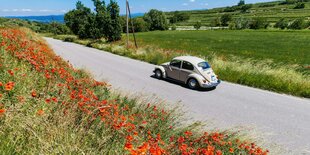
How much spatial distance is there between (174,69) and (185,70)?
0.79 metres

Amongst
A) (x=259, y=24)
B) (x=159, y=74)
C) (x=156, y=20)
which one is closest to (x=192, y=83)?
(x=159, y=74)

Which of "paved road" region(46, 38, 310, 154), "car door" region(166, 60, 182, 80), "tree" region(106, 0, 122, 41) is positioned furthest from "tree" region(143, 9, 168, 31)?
"car door" region(166, 60, 182, 80)

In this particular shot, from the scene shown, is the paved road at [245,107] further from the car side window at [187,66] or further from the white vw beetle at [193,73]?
the car side window at [187,66]

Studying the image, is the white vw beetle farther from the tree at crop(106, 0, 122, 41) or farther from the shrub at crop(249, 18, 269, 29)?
the shrub at crop(249, 18, 269, 29)

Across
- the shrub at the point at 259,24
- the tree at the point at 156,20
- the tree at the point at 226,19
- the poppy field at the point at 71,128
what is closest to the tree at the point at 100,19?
the poppy field at the point at 71,128

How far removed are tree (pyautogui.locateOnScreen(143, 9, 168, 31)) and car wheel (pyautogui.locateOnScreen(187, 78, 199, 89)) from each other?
9235 cm

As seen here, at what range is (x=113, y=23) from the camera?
33094 mm

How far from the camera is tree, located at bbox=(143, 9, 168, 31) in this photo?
98.9m

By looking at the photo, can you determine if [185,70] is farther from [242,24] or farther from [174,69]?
[242,24]

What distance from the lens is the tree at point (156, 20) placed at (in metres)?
98.9

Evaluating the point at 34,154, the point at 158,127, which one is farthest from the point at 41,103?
the point at 158,127

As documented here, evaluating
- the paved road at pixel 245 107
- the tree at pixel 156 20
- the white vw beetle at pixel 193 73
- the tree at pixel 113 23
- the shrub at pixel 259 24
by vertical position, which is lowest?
the paved road at pixel 245 107

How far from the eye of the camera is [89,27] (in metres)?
36.5

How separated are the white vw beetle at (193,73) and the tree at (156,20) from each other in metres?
91.4
